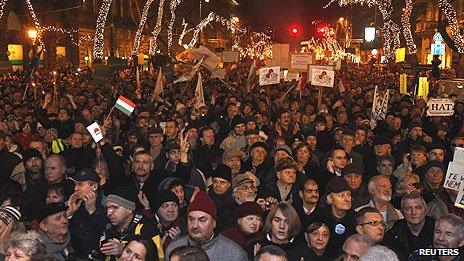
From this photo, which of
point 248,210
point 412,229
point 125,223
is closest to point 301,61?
point 412,229

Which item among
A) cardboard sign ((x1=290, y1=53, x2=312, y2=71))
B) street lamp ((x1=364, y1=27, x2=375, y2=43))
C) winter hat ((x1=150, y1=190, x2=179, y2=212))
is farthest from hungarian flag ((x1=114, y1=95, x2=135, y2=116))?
street lamp ((x1=364, y1=27, x2=375, y2=43))

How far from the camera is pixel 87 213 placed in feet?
23.1

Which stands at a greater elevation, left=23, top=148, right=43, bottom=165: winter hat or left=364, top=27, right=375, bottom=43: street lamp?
left=364, top=27, right=375, bottom=43: street lamp

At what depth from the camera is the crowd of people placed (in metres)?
5.82

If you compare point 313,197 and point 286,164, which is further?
point 286,164

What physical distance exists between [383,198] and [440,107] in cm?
755

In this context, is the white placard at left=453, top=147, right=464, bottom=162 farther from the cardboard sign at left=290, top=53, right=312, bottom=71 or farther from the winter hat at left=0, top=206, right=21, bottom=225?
the cardboard sign at left=290, top=53, right=312, bottom=71

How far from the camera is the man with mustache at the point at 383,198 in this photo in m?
7.39

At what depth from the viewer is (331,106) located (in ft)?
59.7

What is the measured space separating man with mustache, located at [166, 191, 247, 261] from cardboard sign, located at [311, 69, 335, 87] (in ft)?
40.8

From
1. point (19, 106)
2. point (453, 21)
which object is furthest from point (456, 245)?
point (453, 21)

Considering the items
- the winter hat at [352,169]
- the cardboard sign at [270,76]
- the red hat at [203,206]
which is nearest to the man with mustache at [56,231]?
the red hat at [203,206]

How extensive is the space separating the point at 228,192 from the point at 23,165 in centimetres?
302

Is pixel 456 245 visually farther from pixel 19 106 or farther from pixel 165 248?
pixel 19 106
